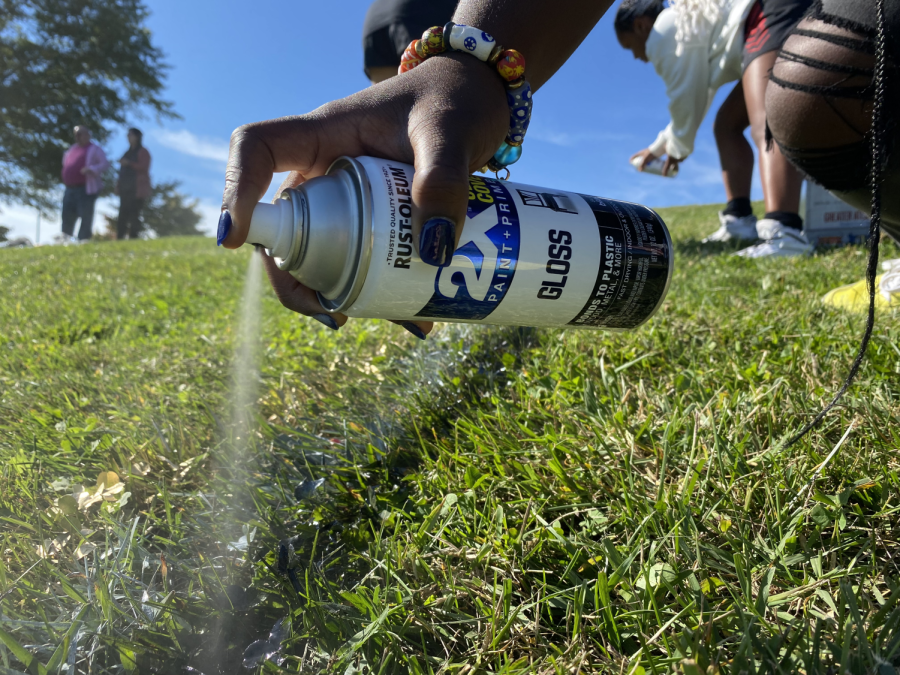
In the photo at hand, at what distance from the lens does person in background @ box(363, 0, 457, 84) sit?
3309 mm

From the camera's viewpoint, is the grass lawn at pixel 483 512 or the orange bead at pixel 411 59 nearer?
the grass lawn at pixel 483 512

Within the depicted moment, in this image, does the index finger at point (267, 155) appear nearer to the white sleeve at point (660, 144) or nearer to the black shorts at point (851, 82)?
the black shorts at point (851, 82)

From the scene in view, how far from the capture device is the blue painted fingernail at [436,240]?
106 centimetres

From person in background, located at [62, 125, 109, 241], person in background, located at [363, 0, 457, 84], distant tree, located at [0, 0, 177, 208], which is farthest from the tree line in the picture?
person in background, located at [363, 0, 457, 84]

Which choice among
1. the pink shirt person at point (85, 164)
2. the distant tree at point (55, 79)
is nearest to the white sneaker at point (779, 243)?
the pink shirt person at point (85, 164)

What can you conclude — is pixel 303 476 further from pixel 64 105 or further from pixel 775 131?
pixel 64 105

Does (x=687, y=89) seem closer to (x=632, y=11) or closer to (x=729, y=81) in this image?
(x=729, y=81)

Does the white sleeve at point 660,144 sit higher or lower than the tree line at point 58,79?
lower

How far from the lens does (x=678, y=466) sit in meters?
1.18

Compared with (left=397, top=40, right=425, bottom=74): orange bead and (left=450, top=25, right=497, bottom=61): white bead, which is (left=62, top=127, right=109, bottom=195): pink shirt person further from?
(left=450, top=25, right=497, bottom=61): white bead

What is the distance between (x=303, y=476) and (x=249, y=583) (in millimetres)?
331

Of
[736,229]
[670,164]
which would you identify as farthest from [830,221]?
[670,164]

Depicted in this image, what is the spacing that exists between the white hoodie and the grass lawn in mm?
2447

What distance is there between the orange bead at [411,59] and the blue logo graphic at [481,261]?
364mm
